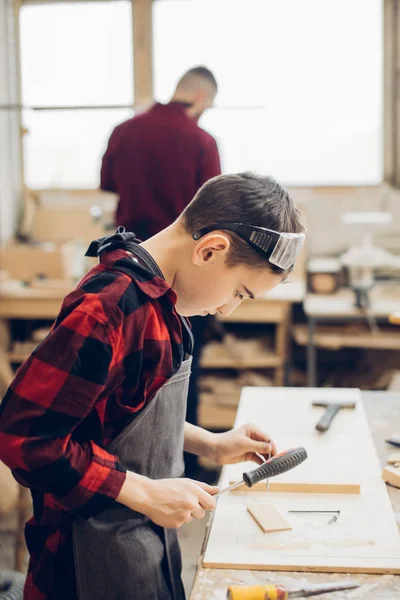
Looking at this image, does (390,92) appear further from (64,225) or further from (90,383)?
(90,383)

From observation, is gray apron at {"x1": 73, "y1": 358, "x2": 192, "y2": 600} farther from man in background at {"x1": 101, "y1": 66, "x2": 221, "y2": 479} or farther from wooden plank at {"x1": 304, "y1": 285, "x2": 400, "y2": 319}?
wooden plank at {"x1": 304, "y1": 285, "x2": 400, "y2": 319}

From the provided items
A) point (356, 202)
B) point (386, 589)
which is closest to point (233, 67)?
point (356, 202)

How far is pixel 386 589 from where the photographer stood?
0.94m

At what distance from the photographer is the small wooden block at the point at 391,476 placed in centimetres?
126

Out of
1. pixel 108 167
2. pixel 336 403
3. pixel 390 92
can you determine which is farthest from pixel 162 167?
pixel 390 92

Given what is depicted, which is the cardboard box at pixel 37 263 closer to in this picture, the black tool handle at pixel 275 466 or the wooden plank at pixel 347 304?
the wooden plank at pixel 347 304

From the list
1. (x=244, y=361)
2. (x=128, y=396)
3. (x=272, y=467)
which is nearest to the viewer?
(x=128, y=396)

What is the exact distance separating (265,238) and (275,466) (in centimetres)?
38

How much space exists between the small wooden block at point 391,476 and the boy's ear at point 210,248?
52 cm

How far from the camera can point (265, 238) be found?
1.04 m

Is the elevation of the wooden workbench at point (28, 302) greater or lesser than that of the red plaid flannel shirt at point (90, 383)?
lesser

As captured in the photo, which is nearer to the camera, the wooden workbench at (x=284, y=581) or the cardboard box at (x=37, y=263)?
the wooden workbench at (x=284, y=581)

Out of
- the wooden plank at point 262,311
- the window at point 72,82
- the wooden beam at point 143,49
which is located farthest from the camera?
the window at point 72,82

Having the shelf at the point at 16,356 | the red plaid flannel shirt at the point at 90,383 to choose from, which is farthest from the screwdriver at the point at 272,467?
the shelf at the point at 16,356
